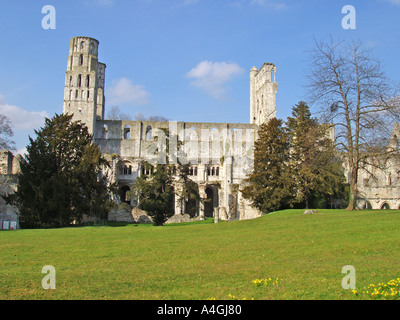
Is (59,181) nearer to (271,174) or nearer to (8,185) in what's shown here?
(8,185)

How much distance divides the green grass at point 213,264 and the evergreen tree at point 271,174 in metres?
16.9

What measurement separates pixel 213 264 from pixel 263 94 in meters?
52.3

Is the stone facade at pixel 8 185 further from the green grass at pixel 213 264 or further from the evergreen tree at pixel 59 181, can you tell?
the green grass at pixel 213 264

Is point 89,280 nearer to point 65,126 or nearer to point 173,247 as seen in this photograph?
point 173,247

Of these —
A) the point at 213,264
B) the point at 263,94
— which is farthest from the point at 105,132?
the point at 213,264

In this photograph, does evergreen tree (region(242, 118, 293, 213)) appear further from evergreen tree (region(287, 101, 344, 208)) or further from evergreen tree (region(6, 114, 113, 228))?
evergreen tree (region(6, 114, 113, 228))

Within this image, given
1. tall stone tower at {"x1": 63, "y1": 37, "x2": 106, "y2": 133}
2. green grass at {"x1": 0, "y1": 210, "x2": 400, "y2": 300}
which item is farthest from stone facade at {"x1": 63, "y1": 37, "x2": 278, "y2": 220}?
green grass at {"x1": 0, "y1": 210, "x2": 400, "y2": 300}

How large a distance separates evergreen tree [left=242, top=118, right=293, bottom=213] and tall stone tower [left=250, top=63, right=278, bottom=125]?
22543 mm

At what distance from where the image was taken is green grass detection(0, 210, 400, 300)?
704 centimetres

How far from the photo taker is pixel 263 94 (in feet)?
196

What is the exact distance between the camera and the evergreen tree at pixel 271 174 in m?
32.3

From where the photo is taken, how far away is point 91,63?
5572 cm

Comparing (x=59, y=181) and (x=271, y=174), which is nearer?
(x=59, y=181)
